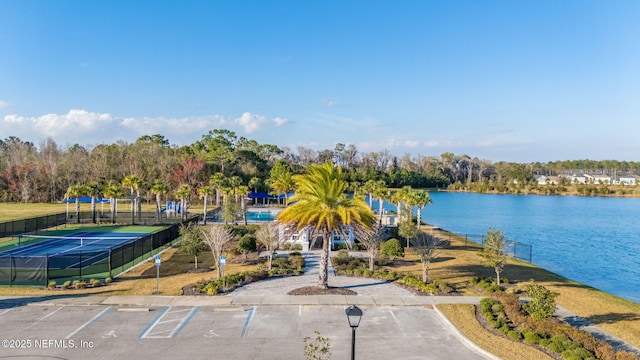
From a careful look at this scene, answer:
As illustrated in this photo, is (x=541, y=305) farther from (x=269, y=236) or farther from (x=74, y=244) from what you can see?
(x=74, y=244)

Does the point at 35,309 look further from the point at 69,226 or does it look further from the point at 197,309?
the point at 69,226

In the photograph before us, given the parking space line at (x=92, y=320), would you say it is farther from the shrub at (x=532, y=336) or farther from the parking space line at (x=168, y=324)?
the shrub at (x=532, y=336)

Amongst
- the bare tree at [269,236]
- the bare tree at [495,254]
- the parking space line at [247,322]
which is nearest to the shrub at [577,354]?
the bare tree at [495,254]

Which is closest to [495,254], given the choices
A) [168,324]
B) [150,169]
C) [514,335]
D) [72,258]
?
[514,335]

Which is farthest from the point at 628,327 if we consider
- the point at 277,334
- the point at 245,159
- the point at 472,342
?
the point at 245,159

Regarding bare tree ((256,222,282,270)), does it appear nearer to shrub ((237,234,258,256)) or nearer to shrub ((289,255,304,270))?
shrub ((289,255,304,270))

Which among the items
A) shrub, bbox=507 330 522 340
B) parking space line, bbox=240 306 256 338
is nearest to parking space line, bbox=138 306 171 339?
parking space line, bbox=240 306 256 338

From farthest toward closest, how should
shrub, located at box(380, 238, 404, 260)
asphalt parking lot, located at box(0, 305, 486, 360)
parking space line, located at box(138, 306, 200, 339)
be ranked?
shrub, located at box(380, 238, 404, 260), parking space line, located at box(138, 306, 200, 339), asphalt parking lot, located at box(0, 305, 486, 360)
